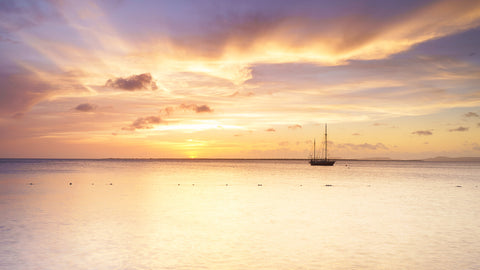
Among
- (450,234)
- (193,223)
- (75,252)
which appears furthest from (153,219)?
(450,234)

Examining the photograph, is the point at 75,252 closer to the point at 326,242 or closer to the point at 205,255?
the point at 205,255

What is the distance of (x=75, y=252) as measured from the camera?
72.4 ft

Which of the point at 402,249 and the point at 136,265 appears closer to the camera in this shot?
the point at 136,265

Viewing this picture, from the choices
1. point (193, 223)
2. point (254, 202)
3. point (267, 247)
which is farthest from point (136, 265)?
point (254, 202)

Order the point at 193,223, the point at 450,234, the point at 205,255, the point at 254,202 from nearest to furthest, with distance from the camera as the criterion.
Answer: the point at 205,255, the point at 450,234, the point at 193,223, the point at 254,202

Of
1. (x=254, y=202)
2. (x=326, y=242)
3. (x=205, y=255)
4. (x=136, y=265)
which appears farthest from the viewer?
(x=254, y=202)

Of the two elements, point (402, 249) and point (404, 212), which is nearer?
point (402, 249)

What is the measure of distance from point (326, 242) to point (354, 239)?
2.30 meters

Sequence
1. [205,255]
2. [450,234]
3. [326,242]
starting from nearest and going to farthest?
[205,255], [326,242], [450,234]

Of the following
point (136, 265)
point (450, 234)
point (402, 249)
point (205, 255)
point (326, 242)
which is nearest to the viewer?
point (136, 265)

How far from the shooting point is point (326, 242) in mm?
25219

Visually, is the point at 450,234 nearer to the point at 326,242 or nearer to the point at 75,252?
the point at 326,242

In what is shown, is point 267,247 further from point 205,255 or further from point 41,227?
→ point 41,227

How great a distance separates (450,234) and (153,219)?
2395cm
